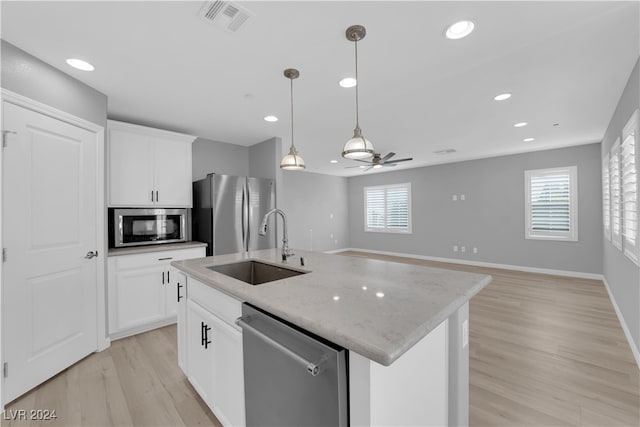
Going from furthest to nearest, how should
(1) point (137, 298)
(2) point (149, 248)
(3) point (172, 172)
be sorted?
(3) point (172, 172) → (2) point (149, 248) → (1) point (137, 298)

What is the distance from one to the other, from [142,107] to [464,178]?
6.37m

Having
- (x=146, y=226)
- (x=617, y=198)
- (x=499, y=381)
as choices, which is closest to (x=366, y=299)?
(x=499, y=381)

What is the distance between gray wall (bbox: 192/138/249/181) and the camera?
4.04 m

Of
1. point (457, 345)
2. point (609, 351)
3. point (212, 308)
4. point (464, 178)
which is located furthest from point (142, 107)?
point (464, 178)

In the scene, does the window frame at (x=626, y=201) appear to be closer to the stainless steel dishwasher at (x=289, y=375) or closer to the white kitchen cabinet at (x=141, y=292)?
the stainless steel dishwasher at (x=289, y=375)

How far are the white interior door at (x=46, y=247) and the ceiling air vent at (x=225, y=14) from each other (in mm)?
1549

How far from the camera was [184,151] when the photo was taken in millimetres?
3463

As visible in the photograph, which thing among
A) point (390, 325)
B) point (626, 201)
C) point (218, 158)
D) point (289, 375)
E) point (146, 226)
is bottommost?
point (289, 375)

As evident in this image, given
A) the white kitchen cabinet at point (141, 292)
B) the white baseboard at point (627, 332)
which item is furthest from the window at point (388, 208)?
the white kitchen cabinet at point (141, 292)

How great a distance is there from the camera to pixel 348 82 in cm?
246

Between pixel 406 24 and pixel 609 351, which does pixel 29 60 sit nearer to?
pixel 406 24

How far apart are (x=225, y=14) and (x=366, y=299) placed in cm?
179

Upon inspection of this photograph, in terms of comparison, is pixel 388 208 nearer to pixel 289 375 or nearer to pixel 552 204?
pixel 552 204

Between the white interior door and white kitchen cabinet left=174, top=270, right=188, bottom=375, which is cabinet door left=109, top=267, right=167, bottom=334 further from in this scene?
white kitchen cabinet left=174, top=270, right=188, bottom=375
